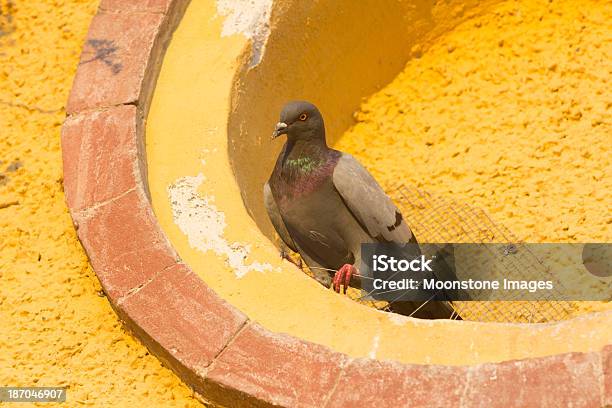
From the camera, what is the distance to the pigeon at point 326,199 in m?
5.23

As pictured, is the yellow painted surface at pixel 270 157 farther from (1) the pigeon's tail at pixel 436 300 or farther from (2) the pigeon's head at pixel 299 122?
(1) the pigeon's tail at pixel 436 300

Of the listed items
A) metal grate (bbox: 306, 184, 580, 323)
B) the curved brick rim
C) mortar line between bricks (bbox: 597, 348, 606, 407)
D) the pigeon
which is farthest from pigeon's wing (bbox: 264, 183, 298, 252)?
mortar line between bricks (bbox: 597, 348, 606, 407)

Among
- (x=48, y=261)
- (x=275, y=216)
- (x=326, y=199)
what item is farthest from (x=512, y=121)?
(x=48, y=261)

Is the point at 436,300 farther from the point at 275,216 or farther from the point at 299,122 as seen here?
the point at 299,122

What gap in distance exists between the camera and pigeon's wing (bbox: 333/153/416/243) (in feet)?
17.1

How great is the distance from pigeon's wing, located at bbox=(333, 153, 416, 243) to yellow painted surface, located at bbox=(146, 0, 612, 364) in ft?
1.49

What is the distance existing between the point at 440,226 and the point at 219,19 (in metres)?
1.53

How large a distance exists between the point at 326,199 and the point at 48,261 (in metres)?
1.30

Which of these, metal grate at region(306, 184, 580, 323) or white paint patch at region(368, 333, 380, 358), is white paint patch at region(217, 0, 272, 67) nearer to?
metal grate at region(306, 184, 580, 323)

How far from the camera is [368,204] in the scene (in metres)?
5.21

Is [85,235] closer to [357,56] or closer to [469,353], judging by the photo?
[469,353]

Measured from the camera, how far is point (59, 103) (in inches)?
209

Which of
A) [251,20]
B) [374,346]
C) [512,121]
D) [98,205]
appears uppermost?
[251,20]

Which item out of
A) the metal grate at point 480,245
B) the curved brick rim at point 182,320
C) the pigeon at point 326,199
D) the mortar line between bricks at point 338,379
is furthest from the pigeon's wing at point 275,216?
the mortar line between bricks at point 338,379
